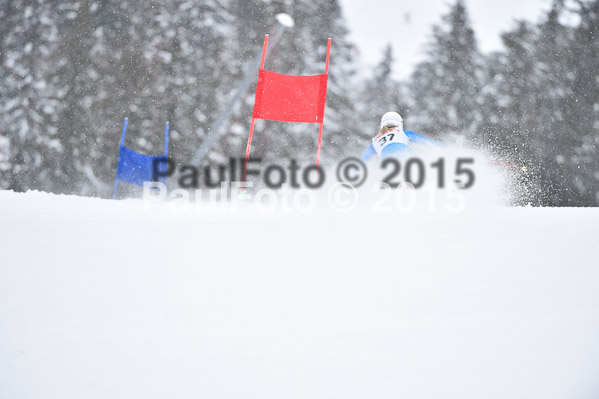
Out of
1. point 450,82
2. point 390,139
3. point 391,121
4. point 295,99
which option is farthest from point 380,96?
point 390,139

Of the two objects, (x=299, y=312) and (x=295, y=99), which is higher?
(x=295, y=99)

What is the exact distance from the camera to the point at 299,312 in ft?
6.98

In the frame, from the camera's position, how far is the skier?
5.62m

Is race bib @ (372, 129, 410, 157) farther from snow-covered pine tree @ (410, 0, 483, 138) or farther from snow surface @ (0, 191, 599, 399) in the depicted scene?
snow-covered pine tree @ (410, 0, 483, 138)

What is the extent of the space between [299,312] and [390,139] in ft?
12.8

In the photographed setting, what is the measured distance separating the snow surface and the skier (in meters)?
2.64

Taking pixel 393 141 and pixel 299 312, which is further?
pixel 393 141

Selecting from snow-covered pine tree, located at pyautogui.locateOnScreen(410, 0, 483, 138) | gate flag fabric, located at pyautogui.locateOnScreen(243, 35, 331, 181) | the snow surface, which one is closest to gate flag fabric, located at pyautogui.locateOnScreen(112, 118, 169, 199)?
gate flag fabric, located at pyautogui.locateOnScreen(243, 35, 331, 181)

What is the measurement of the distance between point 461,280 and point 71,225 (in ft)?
8.22

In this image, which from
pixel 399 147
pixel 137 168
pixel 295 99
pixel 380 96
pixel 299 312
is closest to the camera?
pixel 299 312

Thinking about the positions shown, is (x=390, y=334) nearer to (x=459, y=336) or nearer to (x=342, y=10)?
(x=459, y=336)

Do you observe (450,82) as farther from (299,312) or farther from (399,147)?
(299,312)

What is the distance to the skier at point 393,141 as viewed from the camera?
221 inches

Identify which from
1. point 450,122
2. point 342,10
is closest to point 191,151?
point 342,10
